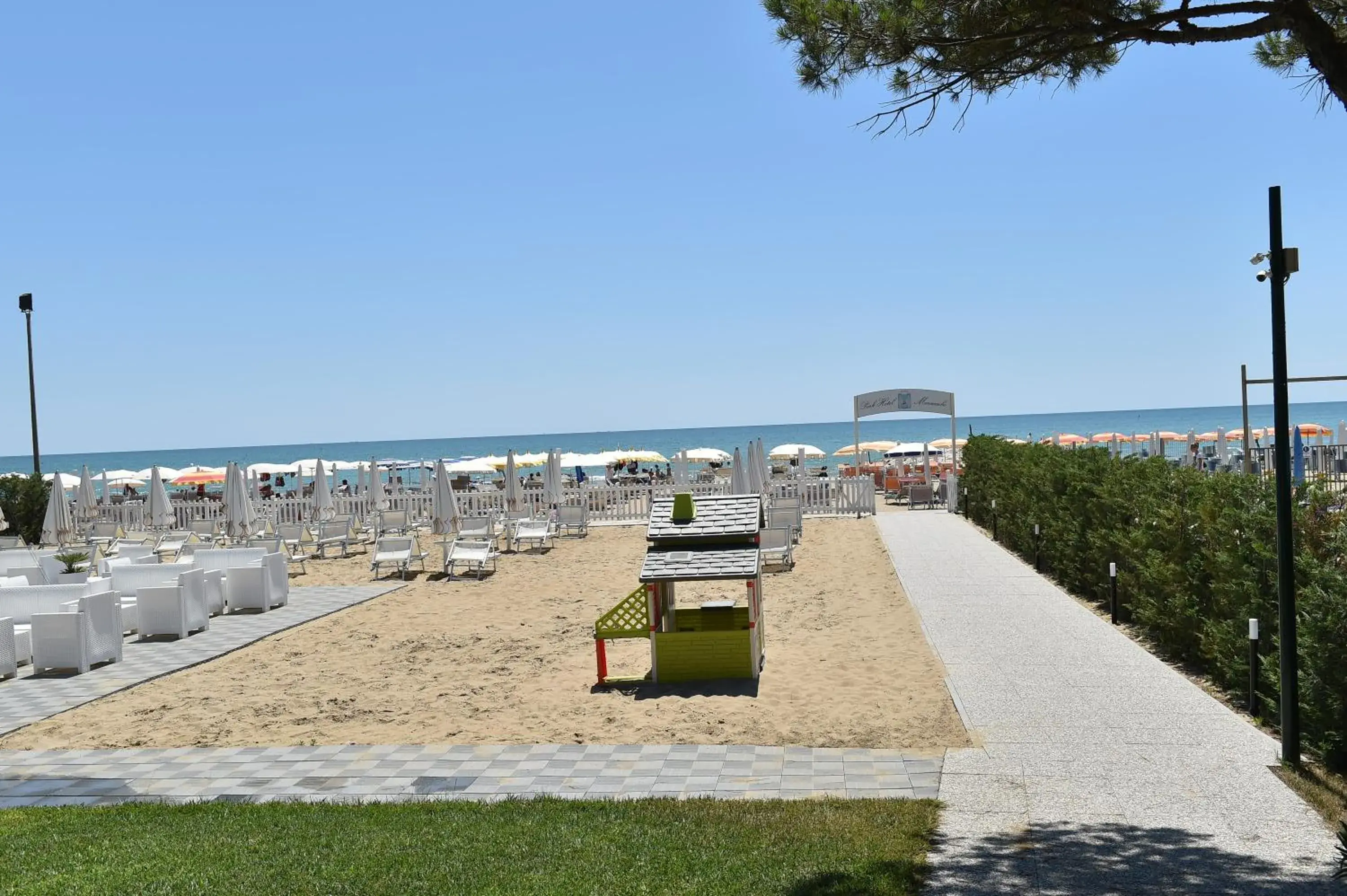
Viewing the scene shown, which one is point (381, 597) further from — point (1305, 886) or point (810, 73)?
point (1305, 886)

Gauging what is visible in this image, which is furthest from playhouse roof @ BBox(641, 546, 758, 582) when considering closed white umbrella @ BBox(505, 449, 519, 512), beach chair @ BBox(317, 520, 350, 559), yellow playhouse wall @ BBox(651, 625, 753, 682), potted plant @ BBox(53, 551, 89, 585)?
closed white umbrella @ BBox(505, 449, 519, 512)

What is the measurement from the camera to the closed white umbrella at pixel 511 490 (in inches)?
848

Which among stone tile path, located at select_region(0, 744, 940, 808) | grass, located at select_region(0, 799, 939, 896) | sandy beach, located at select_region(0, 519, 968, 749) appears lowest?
sandy beach, located at select_region(0, 519, 968, 749)

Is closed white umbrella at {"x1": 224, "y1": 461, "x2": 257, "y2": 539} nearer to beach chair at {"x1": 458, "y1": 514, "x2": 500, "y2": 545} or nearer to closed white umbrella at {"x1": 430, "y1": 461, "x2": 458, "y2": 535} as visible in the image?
closed white umbrella at {"x1": 430, "y1": 461, "x2": 458, "y2": 535}

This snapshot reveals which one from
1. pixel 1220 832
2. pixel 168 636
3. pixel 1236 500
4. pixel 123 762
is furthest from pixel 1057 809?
pixel 168 636

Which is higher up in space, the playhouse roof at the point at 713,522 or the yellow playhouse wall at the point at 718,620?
the playhouse roof at the point at 713,522

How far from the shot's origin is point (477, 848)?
200 inches

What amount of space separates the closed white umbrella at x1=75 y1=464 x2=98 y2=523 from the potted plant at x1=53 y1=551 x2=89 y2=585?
10667 mm

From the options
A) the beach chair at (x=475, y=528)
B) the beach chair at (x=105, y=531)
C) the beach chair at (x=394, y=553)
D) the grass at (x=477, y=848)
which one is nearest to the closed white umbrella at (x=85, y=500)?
the beach chair at (x=105, y=531)

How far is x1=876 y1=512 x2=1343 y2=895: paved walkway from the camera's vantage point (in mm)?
4639

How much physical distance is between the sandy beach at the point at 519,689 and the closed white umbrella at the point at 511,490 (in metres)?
6.82

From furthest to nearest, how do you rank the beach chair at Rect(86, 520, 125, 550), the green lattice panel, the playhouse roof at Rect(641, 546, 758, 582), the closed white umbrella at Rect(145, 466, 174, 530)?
the beach chair at Rect(86, 520, 125, 550)
the closed white umbrella at Rect(145, 466, 174, 530)
the green lattice panel
the playhouse roof at Rect(641, 546, 758, 582)

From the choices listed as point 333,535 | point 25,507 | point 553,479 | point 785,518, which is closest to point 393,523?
point 333,535

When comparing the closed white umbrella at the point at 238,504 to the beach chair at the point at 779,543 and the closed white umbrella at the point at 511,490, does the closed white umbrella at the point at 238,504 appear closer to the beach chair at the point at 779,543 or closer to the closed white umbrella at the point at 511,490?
the closed white umbrella at the point at 511,490
